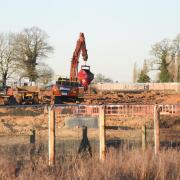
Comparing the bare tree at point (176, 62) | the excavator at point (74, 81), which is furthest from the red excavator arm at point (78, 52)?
the bare tree at point (176, 62)

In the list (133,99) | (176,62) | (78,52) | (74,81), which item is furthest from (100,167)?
(176,62)

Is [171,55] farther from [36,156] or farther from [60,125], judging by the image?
[36,156]

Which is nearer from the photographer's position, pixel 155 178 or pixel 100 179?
pixel 100 179

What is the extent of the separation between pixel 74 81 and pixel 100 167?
4104 cm

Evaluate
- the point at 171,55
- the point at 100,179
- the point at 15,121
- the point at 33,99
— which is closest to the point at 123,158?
the point at 100,179

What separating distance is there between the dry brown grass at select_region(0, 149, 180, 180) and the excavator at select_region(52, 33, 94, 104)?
36878mm

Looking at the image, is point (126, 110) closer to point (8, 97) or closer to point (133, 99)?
point (8, 97)

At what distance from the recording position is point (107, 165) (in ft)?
31.3

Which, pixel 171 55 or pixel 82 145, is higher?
pixel 171 55

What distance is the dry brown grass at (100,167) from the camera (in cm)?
878

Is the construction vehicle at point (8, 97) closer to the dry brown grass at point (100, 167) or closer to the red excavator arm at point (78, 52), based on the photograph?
the red excavator arm at point (78, 52)

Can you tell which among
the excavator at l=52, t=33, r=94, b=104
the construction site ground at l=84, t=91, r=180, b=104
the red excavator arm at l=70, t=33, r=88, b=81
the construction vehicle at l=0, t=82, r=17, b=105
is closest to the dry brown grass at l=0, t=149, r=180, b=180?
the excavator at l=52, t=33, r=94, b=104

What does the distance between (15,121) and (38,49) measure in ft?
215

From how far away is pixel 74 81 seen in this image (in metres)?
50.3
